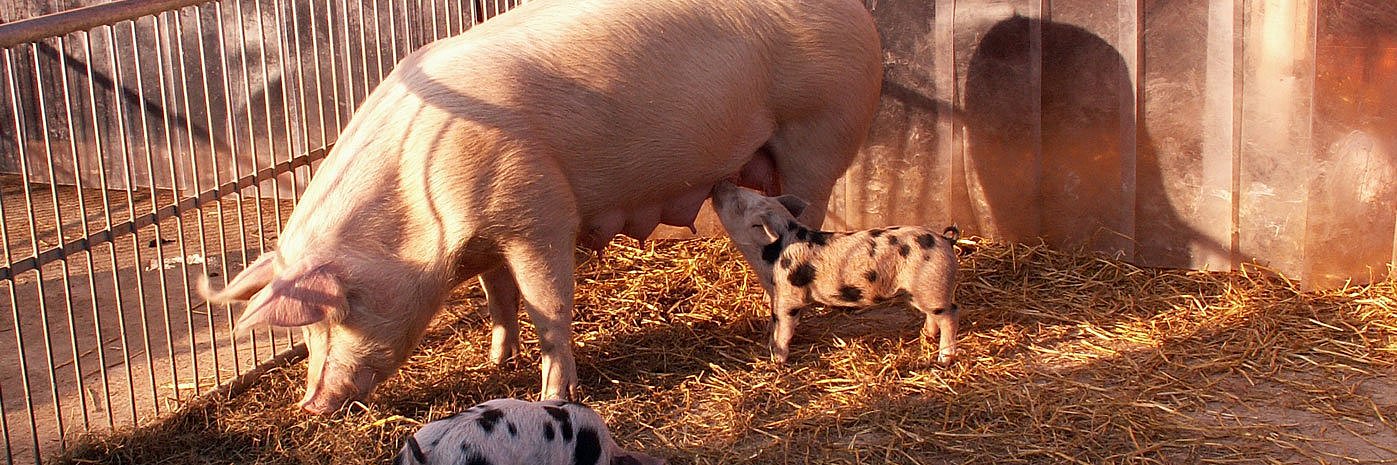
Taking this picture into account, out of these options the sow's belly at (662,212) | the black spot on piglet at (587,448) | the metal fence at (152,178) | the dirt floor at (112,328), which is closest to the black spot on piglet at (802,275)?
Result: the sow's belly at (662,212)

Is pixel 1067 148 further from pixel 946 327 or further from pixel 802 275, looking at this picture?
pixel 802 275

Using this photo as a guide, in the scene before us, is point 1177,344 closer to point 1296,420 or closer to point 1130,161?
point 1296,420

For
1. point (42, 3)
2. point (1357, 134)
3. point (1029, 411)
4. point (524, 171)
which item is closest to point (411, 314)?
point (524, 171)

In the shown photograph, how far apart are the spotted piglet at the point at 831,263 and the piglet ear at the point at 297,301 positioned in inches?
64.9

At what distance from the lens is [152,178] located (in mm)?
4512

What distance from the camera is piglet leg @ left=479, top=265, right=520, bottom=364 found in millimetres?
5297

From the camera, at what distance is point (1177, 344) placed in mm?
5152

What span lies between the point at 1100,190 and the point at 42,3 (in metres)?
6.99

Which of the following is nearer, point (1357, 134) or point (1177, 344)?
point (1177, 344)

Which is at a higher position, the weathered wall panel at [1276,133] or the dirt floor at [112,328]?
the weathered wall panel at [1276,133]

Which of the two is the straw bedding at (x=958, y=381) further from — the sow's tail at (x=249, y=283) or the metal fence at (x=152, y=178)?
the sow's tail at (x=249, y=283)

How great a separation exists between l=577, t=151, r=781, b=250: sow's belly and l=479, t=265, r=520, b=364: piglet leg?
1.26ft

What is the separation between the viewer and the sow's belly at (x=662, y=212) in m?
5.00

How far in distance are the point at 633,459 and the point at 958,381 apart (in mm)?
1492
